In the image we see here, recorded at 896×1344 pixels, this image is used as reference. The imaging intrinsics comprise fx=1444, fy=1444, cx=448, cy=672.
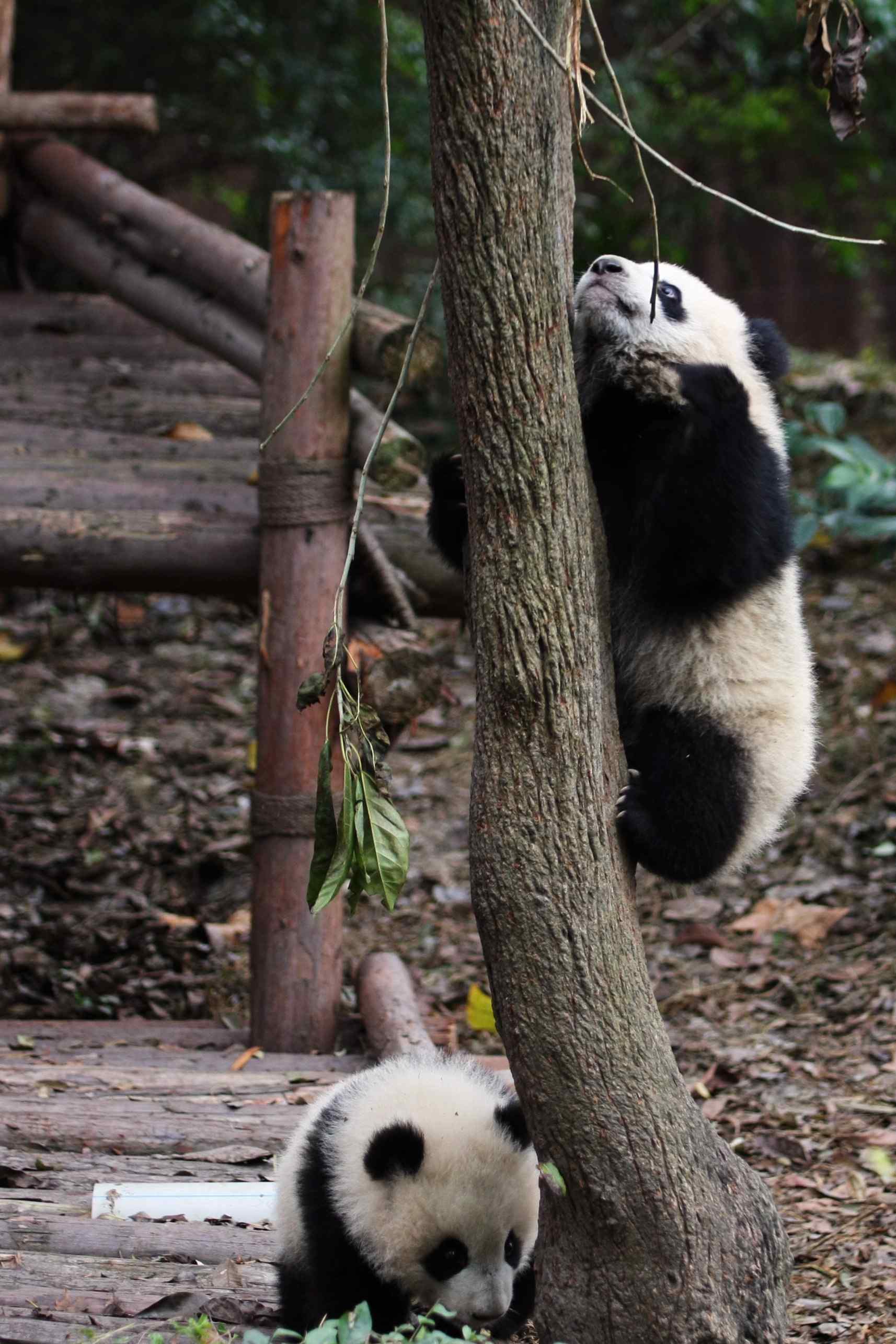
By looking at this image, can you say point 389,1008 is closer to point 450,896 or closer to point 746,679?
point 746,679

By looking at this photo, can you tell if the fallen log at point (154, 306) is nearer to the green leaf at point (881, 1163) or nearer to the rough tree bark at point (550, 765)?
the rough tree bark at point (550, 765)

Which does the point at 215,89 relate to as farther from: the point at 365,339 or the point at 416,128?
the point at 365,339

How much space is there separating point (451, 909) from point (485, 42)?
4.07m

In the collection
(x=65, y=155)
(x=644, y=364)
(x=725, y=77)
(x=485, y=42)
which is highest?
(x=725, y=77)

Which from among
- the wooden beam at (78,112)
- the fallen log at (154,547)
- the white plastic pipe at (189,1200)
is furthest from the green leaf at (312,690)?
the wooden beam at (78,112)

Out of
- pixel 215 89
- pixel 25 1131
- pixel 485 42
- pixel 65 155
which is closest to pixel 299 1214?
pixel 25 1131

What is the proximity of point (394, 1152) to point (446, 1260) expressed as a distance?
268 millimetres

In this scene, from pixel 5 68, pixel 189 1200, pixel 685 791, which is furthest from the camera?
pixel 5 68

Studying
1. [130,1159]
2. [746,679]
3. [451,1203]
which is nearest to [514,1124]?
[451,1203]

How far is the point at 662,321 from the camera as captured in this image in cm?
307

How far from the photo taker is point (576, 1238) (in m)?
2.37

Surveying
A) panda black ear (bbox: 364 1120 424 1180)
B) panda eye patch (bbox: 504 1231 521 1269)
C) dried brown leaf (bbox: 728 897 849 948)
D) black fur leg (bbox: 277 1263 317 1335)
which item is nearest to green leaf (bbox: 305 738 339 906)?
panda black ear (bbox: 364 1120 424 1180)

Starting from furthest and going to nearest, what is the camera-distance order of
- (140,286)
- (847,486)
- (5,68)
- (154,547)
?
(5,68) < (140,286) < (847,486) < (154,547)

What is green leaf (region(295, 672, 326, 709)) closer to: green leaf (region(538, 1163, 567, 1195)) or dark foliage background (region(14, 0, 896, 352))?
green leaf (region(538, 1163, 567, 1195))
